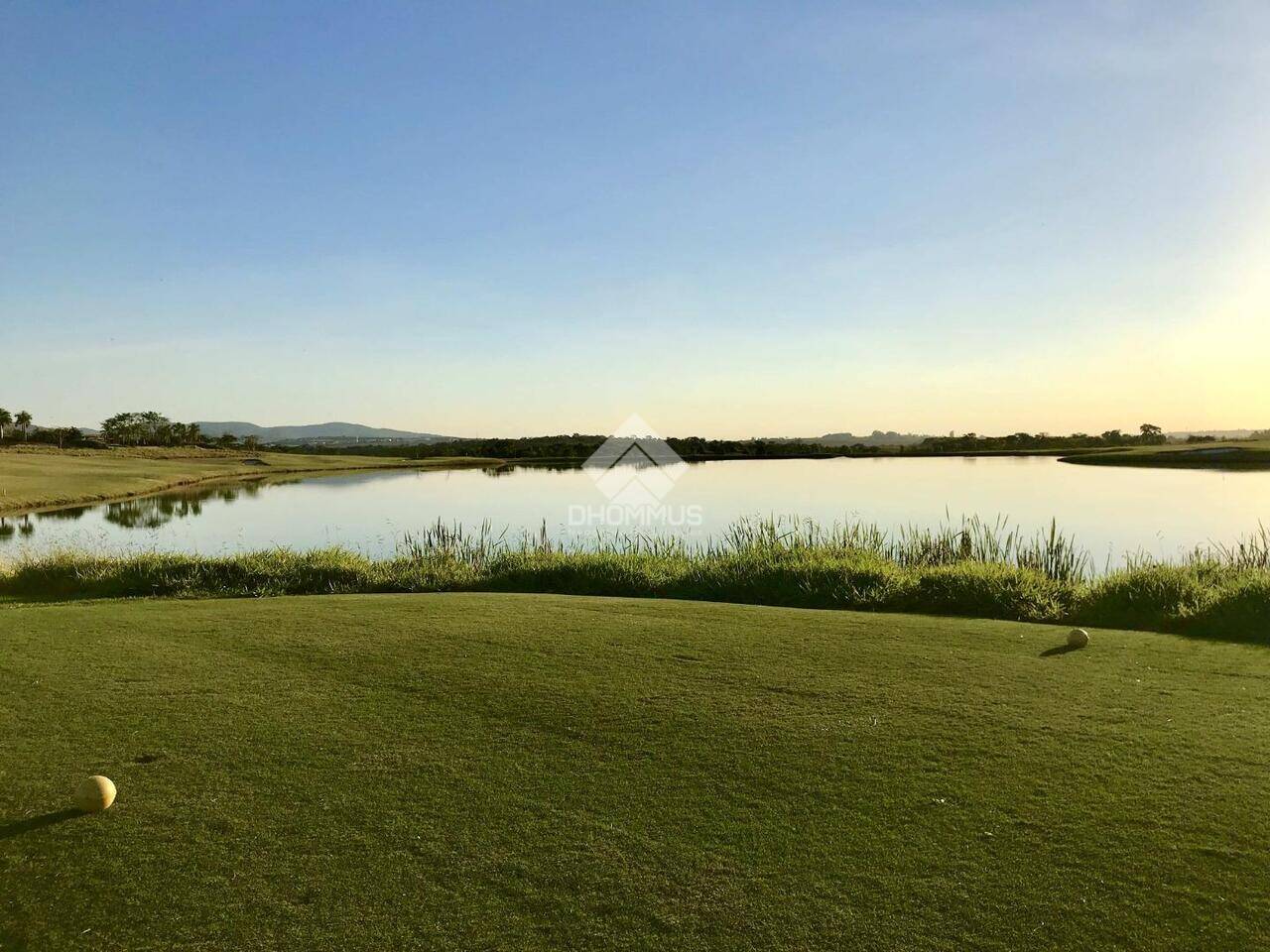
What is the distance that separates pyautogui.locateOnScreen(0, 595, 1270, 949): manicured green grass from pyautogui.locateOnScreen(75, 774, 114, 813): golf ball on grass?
7cm

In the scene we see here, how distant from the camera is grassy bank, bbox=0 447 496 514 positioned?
32406mm

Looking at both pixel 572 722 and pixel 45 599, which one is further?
pixel 45 599

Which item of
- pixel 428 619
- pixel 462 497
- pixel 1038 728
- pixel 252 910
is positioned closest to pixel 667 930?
pixel 252 910

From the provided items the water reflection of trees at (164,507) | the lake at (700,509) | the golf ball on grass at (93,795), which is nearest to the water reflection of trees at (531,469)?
the lake at (700,509)

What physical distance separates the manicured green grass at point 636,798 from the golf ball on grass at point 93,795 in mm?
68

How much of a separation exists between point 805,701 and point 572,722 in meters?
1.32

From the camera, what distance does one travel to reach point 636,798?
10.5 ft

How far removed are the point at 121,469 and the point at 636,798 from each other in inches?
2041

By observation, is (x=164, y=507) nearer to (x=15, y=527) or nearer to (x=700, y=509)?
(x=15, y=527)

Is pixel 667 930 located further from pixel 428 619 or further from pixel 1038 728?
pixel 428 619

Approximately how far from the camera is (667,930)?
2.42 m
